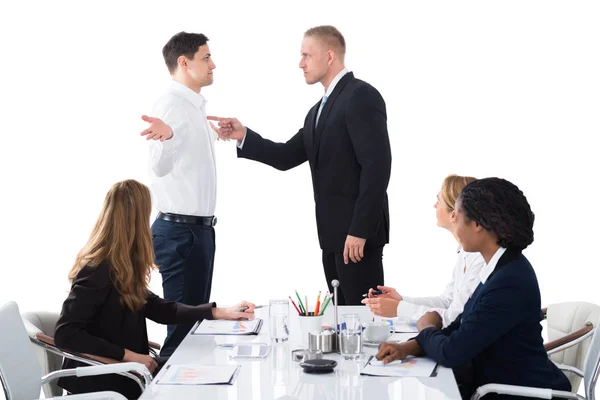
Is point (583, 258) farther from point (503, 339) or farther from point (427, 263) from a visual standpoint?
point (503, 339)

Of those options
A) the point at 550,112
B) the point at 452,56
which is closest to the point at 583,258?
the point at 550,112

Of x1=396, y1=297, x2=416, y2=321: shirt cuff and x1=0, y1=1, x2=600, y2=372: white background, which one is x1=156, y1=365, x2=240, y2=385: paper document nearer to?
x1=396, y1=297, x2=416, y2=321: shirt cuff

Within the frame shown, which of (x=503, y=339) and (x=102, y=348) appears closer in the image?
(x=503, y=339)

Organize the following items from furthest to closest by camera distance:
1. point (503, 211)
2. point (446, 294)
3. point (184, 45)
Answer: point (184, 45)
point (446, 294)
point (503, 211)

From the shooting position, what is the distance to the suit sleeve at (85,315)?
2.85 meters

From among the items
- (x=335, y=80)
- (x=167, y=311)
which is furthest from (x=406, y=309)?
(x=335, y=80)

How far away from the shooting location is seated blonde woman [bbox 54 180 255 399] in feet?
9.44

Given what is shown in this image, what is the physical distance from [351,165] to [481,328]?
62.0 inches

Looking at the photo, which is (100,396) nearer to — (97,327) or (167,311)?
(97,327)

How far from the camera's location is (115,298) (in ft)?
9.75

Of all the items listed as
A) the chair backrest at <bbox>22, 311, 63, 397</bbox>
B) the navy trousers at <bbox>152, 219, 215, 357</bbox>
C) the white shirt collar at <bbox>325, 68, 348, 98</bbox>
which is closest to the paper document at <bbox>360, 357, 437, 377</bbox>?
the chair backrest at <bbox>22, 311, 63, 397</bbox>

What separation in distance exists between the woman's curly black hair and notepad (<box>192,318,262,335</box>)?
91 cm

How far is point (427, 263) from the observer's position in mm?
5957

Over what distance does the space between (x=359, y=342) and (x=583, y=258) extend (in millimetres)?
3845
